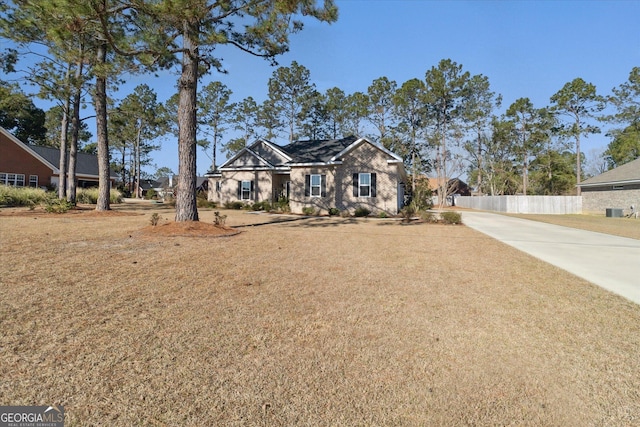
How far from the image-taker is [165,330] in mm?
3016

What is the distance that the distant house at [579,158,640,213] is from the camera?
973 inches

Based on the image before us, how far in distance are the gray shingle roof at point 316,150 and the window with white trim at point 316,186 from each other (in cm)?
110

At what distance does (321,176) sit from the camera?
20.1m

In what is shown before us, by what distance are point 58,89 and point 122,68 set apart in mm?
8655

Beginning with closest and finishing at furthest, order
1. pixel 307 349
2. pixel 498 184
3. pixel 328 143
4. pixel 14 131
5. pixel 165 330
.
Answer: pixel 307 349 → pixel 165 330 → pixel 328 143 → pixel 14 131 → pixel 498 184

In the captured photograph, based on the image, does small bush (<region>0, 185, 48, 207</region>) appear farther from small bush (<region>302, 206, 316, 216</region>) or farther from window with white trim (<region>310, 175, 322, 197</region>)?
window with white trim (<region>310, 175, 322, 197</region>)

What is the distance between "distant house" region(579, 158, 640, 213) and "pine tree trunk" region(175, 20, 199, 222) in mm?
31640

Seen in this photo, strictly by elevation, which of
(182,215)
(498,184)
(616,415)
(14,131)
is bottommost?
(616,415)

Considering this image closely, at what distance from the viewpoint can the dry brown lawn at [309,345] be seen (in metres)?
2.05

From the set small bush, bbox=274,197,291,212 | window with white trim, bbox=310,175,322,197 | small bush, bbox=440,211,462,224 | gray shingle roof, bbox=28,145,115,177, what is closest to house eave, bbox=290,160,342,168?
window with white trim, bbox=310,175,322,197

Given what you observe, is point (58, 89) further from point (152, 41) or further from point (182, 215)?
point (182, 215)

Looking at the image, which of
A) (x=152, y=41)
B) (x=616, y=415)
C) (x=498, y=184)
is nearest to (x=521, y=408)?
(x=616, y=415)

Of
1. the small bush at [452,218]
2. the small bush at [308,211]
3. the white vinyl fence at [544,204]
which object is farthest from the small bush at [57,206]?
the white vinyl fence at [544,204]

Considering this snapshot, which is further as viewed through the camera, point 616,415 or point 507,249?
point 507,249
